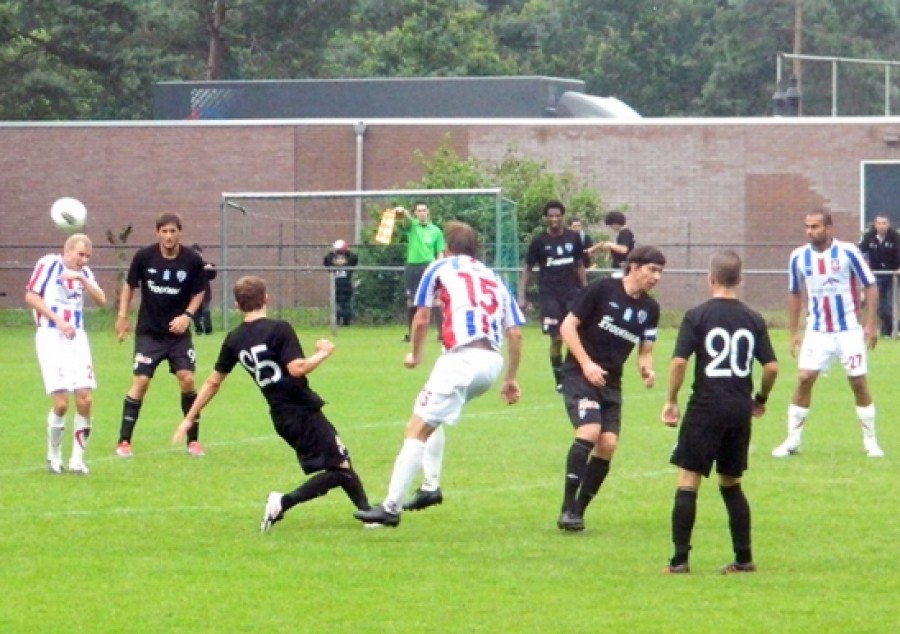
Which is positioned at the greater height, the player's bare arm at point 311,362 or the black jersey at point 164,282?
the black jersey at point 164,282

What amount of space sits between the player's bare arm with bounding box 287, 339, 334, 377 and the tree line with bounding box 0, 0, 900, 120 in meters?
39.4

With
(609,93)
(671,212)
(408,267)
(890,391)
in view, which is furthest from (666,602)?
(609,93)

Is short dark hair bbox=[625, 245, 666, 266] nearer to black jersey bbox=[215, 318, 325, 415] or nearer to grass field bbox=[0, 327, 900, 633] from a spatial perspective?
grass field bbox=[0, 327, 900, 633]

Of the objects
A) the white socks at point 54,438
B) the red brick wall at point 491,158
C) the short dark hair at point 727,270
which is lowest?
the white socks at point 54,438

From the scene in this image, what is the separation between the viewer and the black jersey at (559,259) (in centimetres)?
2161

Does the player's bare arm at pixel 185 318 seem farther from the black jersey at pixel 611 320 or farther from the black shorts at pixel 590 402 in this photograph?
the black jersey at pixel 611 320

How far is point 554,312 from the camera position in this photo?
71.7 feet

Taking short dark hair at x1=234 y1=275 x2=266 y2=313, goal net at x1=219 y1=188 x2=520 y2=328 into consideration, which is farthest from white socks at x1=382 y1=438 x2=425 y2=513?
goal net at x1=219 y1=188 x2=520 y2=328

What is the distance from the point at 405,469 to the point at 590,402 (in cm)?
119

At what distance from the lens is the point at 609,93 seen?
277ft

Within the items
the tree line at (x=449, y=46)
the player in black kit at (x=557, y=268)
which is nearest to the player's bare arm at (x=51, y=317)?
the player in black kit at (x=557, y=268)

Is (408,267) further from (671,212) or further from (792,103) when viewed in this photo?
(792,103)

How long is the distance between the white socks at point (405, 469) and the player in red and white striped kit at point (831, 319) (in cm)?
512

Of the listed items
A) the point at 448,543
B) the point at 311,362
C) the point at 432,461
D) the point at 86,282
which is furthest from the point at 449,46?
the point at 448,543
